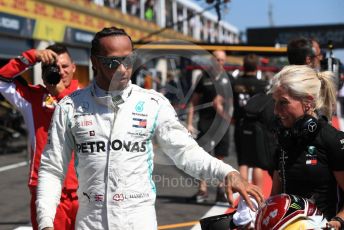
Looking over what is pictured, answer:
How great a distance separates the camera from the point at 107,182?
2.57 metres

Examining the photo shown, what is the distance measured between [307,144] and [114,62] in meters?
1.02

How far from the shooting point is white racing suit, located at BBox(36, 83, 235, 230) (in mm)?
2557

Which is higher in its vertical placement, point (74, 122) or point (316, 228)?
point (74, 122)

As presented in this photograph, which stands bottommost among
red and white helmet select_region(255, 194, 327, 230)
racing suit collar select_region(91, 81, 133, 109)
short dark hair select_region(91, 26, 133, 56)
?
red and white helmet select_region(255, 194, 327, 230)

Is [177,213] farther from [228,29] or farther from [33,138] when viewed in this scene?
[228,29]

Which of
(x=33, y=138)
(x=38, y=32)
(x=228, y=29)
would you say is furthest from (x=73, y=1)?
(x=228, y=29)

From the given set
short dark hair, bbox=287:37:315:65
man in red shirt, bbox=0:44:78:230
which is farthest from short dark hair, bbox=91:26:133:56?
short dark hair, bbox=287:37:315:65

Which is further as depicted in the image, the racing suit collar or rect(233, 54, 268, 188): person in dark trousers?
rect(233, 54, 268, 188): person in dark trousers

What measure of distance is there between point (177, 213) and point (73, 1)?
16878mm

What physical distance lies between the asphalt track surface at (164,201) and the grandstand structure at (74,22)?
455 centimetres

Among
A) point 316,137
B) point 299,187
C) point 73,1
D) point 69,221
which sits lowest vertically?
point 69,221

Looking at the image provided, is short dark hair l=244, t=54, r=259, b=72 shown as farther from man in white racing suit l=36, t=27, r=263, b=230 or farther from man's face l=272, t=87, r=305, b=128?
man in white racing suit l=36, t=27, r=263, b=230

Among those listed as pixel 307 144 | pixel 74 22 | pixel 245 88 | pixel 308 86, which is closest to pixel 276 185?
pixel 307 144

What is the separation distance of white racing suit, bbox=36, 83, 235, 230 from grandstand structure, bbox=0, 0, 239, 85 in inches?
381
